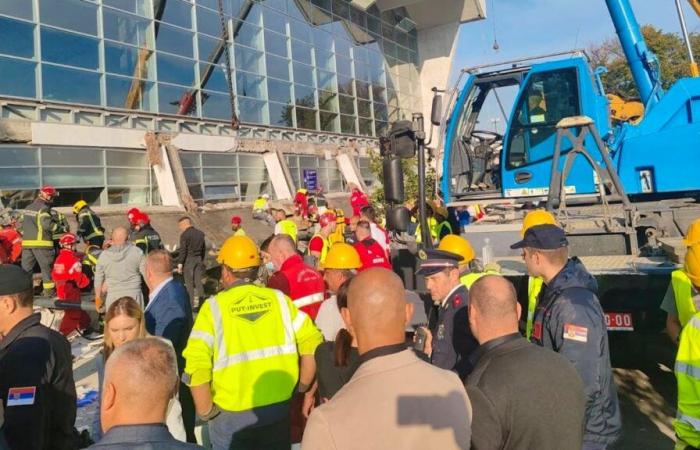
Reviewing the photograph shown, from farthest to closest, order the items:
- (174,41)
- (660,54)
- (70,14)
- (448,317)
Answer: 1. (660,54)
2. (174,41)
3. (70,14)
4. (448,317)

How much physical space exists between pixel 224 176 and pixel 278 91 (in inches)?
204

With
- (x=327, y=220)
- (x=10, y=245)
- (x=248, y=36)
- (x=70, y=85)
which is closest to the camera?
(x=10, y=245)

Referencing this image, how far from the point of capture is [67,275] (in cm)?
771

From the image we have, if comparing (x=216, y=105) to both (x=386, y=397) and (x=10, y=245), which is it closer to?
(x=10, y=245)

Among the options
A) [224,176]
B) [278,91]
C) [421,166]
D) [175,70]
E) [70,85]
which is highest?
[278,91]

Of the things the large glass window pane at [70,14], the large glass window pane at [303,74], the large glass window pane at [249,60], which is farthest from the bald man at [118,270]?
the large glass window pane at [303,74]

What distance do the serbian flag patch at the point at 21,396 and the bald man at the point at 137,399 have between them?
46.9 inches

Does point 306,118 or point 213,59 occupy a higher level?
point 213,59

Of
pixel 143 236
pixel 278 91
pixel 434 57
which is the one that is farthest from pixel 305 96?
pixel 143 236

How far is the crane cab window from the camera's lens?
6.78 metres

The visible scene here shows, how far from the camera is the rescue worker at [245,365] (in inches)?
117

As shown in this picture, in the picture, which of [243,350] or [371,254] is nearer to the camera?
[243,350]

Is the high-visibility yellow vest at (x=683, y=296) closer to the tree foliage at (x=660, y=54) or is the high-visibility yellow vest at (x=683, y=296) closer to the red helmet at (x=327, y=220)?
the red helmet at (x=327, y=220)

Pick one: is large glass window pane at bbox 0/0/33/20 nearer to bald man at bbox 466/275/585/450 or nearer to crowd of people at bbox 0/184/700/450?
crowd of people at bbox 0/184/700/450
